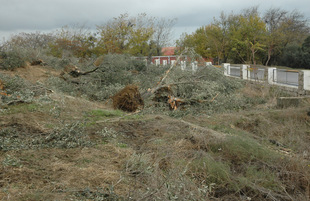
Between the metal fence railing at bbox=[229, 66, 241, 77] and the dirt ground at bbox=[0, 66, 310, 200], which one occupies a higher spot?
the metal fence railing at bbox=[229, 66, 241, 77]

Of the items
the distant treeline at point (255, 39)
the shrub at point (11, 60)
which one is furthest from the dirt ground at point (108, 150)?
the distant treeline at point (255, 39)

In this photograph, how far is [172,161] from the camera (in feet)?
18.4

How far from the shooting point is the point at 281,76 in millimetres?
16422

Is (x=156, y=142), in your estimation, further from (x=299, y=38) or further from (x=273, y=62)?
(x=299, y=38)

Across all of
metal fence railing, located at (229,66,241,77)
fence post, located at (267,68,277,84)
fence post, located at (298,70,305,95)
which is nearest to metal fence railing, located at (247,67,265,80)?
fence post, located at (267,68,277,84)

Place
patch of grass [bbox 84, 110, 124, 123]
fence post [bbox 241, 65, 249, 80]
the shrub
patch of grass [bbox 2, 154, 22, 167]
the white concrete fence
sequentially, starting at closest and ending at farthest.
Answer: patch of grass [bbox 2, 154, 22, 167] → patch of grass [bbox 84, 110, 124, 123] → the white concrete fence → the shrub → fence post [bbox 241, 65, 249, 80]

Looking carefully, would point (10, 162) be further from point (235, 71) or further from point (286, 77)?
point (235, 71)

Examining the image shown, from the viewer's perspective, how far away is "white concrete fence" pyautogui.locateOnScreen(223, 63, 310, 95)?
1380 cm

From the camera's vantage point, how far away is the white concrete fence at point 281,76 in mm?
13805

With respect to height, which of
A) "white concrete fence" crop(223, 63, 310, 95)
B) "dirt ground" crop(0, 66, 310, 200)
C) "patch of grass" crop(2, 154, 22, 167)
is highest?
"white concrete fence" crop(223, 63, 310, 95)

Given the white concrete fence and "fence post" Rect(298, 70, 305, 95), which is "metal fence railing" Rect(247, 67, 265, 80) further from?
"fence post" Rect(298, 70, 305, 95)

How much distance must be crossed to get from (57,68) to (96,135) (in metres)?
13.2

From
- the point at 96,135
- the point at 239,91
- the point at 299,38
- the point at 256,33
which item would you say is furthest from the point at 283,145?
the point at 299,38

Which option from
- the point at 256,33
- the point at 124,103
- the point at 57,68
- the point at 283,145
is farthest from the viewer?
the point at 256,33
